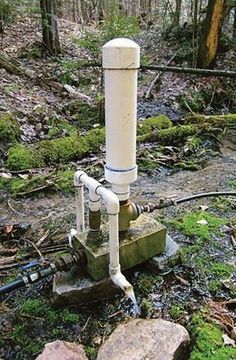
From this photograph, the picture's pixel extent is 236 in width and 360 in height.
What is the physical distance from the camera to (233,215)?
2.98 m

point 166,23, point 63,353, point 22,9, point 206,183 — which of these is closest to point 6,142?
point 206,183

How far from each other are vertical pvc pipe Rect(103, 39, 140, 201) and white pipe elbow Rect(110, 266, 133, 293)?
48 cm

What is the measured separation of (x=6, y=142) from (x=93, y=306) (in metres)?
3.06

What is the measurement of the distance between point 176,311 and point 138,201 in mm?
1495

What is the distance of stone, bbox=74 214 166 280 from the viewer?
1994 millimetres

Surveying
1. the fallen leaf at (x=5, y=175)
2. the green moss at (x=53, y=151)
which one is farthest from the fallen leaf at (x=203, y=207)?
the fallen leaf at (x=5, y=175)

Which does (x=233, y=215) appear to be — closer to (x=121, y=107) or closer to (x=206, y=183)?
(x=206, y=183)

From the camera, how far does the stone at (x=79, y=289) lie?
1970mm

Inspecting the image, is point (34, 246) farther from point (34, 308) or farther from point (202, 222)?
point (202, 222)

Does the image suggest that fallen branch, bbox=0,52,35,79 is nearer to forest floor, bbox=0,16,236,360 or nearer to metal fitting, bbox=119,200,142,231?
forest floor, bbox=0,16,236,360

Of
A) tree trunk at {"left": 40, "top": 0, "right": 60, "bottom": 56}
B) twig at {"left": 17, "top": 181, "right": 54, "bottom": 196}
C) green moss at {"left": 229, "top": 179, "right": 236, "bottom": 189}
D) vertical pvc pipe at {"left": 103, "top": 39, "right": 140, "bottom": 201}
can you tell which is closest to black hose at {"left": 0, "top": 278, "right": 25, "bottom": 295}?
vertical pvc pipe at {"left": 103, "top": 39, "right": 140, "bottom": 201}

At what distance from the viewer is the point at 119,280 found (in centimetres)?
193

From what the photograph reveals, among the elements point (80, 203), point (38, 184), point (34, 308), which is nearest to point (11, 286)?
point (34, 308)

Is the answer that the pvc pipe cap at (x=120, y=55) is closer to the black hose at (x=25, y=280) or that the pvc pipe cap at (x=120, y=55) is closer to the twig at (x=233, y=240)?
the black hose at (x=25, y=280)
